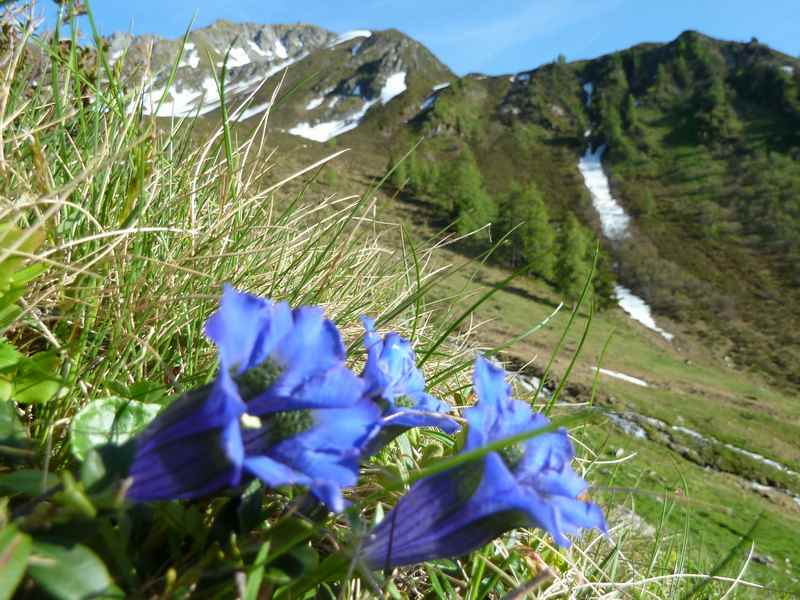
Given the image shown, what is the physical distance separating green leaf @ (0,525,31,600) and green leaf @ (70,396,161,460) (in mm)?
180

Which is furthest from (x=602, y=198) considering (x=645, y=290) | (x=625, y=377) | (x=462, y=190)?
(x=625, y=377)

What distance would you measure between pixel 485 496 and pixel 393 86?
13570 cm

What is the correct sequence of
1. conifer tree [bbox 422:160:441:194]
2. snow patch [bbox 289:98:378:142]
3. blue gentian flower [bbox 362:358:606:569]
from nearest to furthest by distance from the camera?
blue gentian flower [bbox 362:358:606:569] < conifer tree [bbox 422:160:441:194] < snow patch [bbox 289:98:378:142]

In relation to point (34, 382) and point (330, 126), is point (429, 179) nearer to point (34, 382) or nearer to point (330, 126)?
point (34, 382)

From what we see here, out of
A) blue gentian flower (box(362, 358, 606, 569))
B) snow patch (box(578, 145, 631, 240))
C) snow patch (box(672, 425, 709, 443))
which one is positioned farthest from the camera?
snow patch (box(578, 145, 631, 240))

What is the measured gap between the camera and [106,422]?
31.8 inches

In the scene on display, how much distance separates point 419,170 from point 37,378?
59633 millimetres

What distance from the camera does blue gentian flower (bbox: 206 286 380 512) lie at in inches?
26.0

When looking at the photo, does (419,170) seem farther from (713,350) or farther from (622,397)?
(622,397)

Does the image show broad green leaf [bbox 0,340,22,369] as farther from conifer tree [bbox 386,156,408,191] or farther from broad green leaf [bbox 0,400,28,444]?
conifer tree [bbox 386,156,408,191]

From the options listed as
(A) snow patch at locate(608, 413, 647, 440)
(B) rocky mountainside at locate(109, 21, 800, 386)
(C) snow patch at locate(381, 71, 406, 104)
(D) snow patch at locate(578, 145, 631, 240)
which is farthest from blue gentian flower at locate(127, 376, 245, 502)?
(C) snow patch at locate(381, 71, 406, 104)

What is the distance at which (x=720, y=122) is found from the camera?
77.4m

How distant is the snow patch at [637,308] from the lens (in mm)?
48219

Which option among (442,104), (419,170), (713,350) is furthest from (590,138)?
(713,350)
